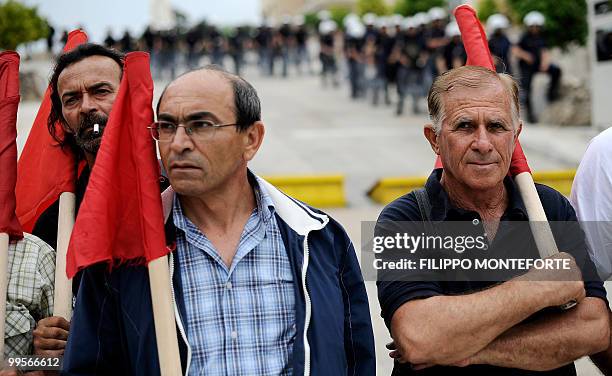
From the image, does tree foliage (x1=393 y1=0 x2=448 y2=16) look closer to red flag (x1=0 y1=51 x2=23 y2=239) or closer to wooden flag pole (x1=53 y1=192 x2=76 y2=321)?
wooden flag pole (x1=53 y1=192 x2=76 y2=321)

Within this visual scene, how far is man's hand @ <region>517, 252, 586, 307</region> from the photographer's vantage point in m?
2.42

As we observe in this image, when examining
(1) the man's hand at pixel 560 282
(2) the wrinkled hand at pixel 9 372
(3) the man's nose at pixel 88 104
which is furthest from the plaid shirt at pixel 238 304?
(3) the man's nose at pixel 88 104

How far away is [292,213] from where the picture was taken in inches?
102

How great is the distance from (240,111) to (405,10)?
37.9 meters

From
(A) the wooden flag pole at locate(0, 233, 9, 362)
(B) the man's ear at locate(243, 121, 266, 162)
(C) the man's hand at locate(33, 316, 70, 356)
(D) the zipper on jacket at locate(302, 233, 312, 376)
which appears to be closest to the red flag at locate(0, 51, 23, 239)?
(A) the wooden flag pole at locate(0, 233, 9, 362)

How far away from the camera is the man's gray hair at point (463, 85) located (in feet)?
8.80

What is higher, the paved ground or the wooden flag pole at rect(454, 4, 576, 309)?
the paved ground

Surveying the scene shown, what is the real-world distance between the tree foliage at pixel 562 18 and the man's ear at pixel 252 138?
20.8m

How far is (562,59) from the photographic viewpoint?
22703 mm

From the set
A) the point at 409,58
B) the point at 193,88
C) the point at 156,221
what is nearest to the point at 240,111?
the point at 193,88

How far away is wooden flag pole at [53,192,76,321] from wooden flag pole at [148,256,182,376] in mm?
541

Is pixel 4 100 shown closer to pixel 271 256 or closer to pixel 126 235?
pixel 126 235

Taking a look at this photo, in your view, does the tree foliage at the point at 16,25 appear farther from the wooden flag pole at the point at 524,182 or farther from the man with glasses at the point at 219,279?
the man with glasses at the point at 219,279

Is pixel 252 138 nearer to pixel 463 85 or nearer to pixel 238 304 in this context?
pixel 238 304
